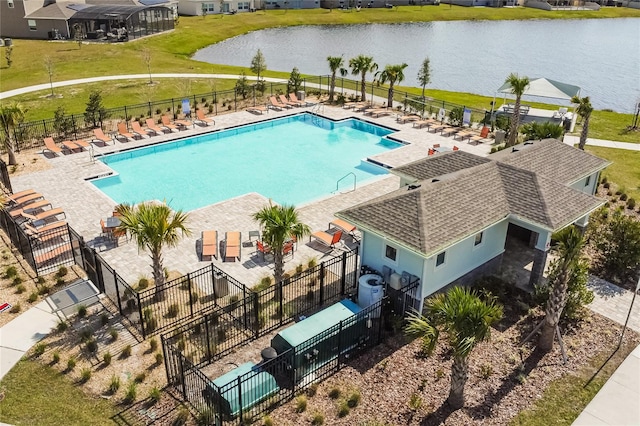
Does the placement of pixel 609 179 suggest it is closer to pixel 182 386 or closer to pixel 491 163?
pixel 491 163

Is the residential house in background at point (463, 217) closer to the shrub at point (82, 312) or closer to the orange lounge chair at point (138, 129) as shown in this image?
the shrub at point (82, 312)

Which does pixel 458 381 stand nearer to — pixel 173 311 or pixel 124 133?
pixel 173 311

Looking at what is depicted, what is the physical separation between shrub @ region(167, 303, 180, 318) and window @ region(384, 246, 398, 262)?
23.6ft

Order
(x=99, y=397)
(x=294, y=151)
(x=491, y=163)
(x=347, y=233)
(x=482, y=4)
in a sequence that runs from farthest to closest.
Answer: (x=482, y=4), (x=294, y=151), (x=347, y=233), (x=491, y=163), (x=99, y=397)

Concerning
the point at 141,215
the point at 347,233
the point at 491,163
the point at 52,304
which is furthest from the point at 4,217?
the point at 491,163

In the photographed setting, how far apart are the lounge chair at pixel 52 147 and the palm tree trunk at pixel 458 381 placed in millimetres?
26991

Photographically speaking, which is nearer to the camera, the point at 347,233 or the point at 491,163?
the point at 491,163

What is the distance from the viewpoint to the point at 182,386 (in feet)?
44.5

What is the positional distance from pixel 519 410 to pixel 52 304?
14.6m

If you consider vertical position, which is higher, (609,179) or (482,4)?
(482,4)

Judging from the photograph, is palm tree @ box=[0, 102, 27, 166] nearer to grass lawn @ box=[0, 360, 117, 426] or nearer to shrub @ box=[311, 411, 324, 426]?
grass lawn @ box=[0, 360, 117, 426]

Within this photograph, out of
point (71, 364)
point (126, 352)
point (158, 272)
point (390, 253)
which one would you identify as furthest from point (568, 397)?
point (71, 364)

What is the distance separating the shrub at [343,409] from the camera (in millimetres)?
13094

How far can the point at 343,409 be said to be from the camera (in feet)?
43.2
